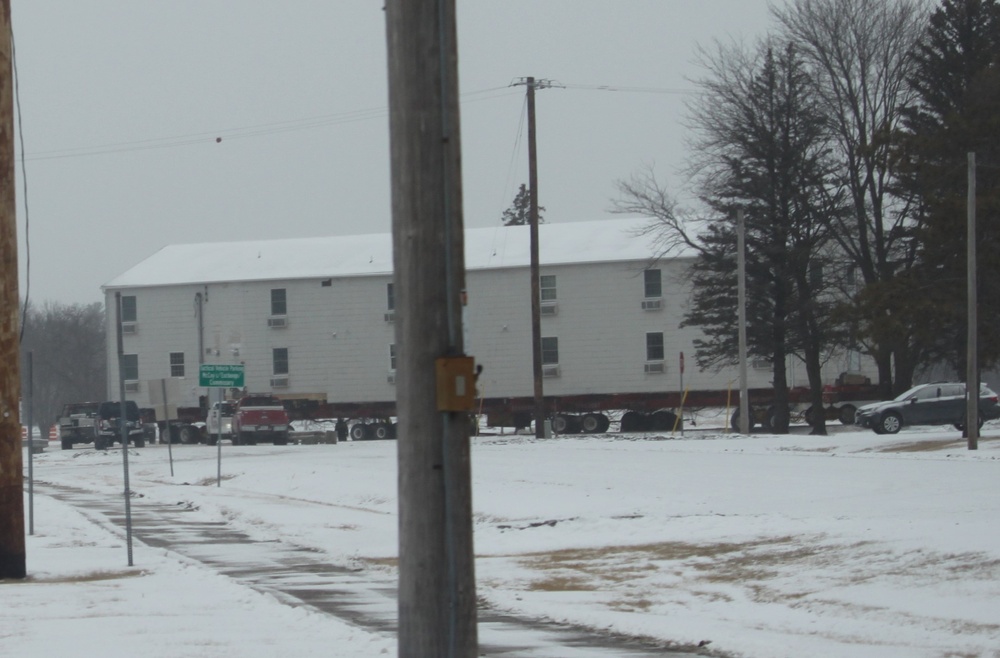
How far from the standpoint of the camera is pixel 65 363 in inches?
5079

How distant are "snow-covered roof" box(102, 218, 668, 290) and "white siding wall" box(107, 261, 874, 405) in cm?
54

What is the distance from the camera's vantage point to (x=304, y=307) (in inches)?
2486

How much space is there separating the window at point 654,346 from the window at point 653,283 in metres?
1.76

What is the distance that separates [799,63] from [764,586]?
3854cm

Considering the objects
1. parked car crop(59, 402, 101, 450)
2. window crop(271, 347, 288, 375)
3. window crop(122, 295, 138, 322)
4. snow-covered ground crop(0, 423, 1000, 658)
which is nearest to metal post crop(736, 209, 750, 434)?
snow-covered ground crop(0, 423, 1000, 658)

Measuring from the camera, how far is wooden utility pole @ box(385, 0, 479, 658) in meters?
6.75

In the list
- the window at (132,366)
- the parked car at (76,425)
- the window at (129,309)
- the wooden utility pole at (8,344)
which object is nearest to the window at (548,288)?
the window at (129,309)

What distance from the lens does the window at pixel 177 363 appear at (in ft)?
213

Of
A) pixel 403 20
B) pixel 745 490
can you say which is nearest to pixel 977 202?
pixel 745 490

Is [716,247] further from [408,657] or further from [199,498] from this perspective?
[408,657]

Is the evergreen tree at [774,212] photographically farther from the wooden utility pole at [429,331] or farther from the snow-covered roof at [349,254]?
the wooden utility pole at [429,331]

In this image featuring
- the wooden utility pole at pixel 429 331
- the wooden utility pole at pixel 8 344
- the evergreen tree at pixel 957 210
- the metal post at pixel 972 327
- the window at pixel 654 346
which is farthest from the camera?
the window at pixel 654 346

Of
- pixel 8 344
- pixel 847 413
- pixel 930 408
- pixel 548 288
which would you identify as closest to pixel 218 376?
pixel 8 344

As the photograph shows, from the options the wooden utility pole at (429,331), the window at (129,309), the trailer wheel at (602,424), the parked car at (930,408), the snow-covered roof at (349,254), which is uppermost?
the snow-covered roof at (349,254)
